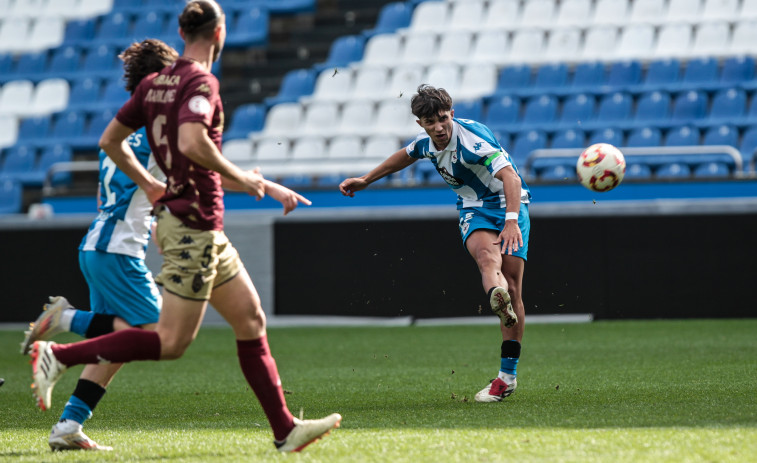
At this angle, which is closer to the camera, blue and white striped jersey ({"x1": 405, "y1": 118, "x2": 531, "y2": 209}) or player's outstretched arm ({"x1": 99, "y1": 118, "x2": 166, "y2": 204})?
player's outstretched arm ({"x1": 99, "y1": 118, "x2": 166, "y2": 204})

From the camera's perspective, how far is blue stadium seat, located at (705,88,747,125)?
46.9ft

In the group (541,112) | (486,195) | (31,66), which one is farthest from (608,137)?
(31,66)

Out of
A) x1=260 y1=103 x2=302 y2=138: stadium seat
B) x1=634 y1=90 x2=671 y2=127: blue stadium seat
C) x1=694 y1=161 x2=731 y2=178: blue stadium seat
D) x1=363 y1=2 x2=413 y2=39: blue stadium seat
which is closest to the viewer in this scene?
x1=694 y1=161 x2=731 y2=178: blue stadium seat

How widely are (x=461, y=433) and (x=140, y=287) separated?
1.70m

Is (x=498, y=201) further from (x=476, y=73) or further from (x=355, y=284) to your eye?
(x=476, y=73)

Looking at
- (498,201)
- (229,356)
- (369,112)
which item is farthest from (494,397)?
(369,112)

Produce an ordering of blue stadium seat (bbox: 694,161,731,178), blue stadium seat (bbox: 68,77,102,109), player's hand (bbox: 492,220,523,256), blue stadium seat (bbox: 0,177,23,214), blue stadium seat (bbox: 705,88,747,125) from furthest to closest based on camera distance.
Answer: blue stadium seat (bbox: 68,77,102,109), blue stadium seat (bbox: 0,177,23,214), blue stadium seat (bbox: 705,88,747,125), blue stadium seat (bbox: 694,161,731,178), player's hand (bbox: 492,220,523,256)

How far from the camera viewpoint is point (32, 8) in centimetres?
2206

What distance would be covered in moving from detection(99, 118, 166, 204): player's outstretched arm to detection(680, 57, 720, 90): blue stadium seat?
39.3 feet

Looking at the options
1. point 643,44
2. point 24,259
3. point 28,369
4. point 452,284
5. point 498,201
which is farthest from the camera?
point 643,44

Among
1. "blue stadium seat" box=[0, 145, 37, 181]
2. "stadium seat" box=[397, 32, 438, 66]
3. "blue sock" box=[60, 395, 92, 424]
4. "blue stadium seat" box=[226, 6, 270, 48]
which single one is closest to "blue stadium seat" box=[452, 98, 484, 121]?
"stadium seat" box=[397, 32, 438, 66]

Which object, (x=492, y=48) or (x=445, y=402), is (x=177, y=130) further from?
(x=492, y=48)

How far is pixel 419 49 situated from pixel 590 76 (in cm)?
314

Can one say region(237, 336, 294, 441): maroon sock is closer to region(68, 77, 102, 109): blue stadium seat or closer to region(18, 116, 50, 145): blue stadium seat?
region(18, 116, 50, 145): blue stadium seat
